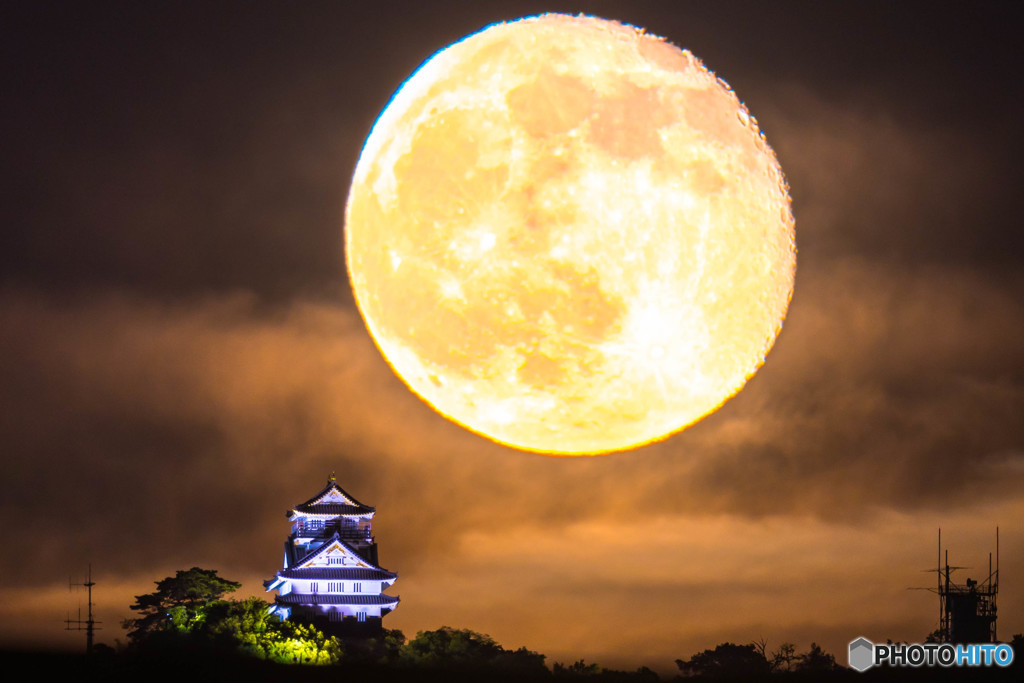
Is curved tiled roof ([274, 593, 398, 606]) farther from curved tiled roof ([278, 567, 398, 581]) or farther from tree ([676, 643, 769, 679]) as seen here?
tree ([676, 643, 769, 679])

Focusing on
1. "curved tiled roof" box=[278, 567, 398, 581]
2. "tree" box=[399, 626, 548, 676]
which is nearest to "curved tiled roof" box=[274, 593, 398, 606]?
"curved tiled roof" box=[278, 567, 398, 581]

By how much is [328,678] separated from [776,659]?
83.9ft

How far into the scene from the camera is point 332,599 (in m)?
79.6

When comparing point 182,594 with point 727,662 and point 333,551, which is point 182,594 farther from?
point 727,662

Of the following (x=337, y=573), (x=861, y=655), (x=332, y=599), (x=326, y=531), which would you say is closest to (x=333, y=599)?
(x=332, y=599)

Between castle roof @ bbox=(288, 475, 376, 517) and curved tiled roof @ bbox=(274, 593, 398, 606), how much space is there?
5.13 meters

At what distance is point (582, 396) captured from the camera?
4528 centimetres

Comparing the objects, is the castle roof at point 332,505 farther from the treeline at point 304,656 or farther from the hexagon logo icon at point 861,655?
the hexagon logo icon at point 861,655

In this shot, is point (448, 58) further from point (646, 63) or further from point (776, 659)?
point (776, 659)

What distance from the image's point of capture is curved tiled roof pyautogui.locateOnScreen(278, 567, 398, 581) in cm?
7938

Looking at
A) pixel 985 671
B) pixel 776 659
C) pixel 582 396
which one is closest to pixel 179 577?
pixel 776 659

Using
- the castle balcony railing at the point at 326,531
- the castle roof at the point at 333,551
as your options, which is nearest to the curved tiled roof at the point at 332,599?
the castle roof at the point at 333,551

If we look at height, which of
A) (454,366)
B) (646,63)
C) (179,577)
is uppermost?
(646,63)

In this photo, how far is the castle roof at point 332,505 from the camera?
83188 millimetres
